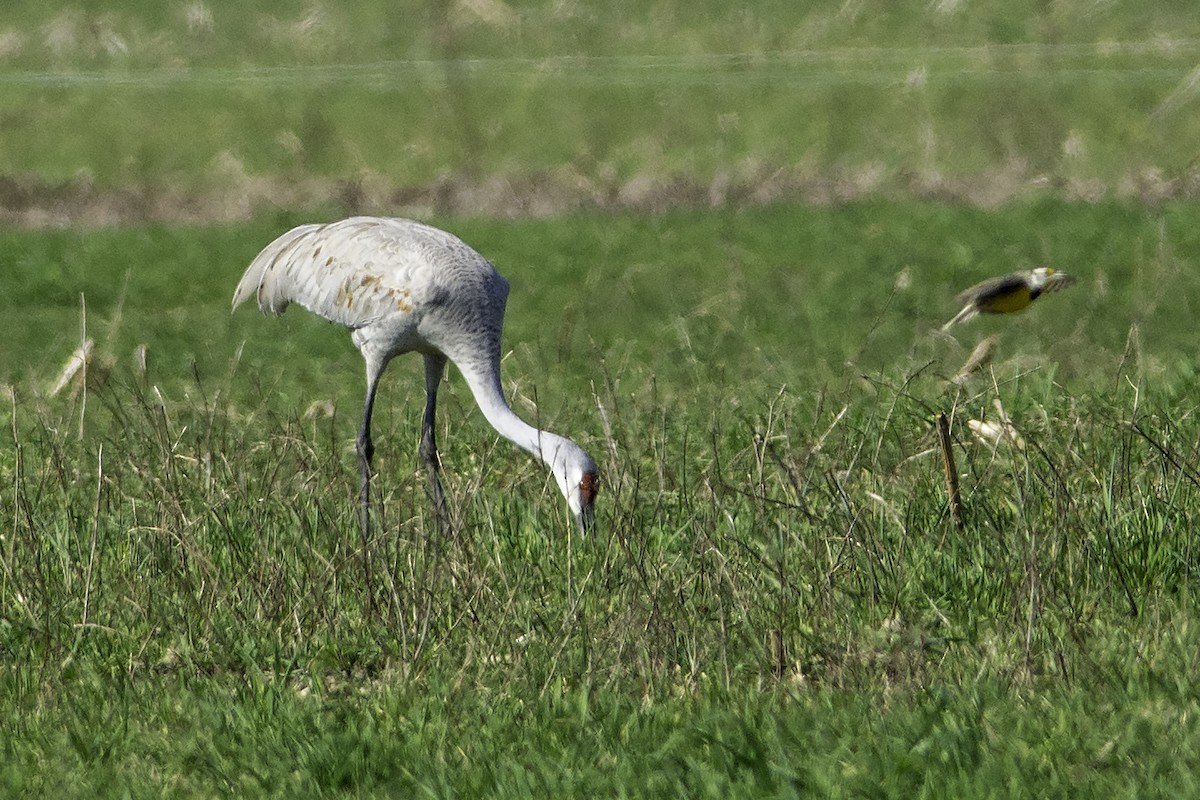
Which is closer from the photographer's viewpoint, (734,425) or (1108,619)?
(1108,619)

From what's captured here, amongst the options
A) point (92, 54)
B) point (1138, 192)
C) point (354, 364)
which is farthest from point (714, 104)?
point (354, 364)

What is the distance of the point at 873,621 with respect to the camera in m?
5.12

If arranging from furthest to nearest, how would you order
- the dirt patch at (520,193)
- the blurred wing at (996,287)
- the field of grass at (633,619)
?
1. the dirt patch at (520,193)
2. the blurred wing at (996,287)
3. the field of grass at (633,619)

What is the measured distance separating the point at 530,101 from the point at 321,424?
1427 cm

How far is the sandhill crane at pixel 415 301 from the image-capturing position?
24.6ft

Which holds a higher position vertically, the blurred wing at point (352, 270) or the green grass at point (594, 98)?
the blurred wing at point (352, 270)

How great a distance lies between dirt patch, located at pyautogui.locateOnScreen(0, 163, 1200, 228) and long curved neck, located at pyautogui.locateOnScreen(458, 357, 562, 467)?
10.9 metres

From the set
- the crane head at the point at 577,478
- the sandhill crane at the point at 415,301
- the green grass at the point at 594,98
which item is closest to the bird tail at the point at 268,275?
the sandhill crane at the point at 415,301

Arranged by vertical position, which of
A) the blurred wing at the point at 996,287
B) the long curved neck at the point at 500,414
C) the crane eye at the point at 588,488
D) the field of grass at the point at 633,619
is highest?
the field of grass at the point at 633,619

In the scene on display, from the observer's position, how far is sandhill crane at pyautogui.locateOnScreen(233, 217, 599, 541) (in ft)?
24.6

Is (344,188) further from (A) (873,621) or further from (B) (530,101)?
(A) (873,621)

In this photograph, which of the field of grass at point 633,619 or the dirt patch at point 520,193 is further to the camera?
the dirt patch at point 520,193

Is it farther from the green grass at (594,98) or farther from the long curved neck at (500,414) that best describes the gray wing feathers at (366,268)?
the green grass at (594,98)

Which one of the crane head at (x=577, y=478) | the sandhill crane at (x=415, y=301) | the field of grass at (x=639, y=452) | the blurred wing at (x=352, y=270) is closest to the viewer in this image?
the field of grass at (x=639, y=452)
